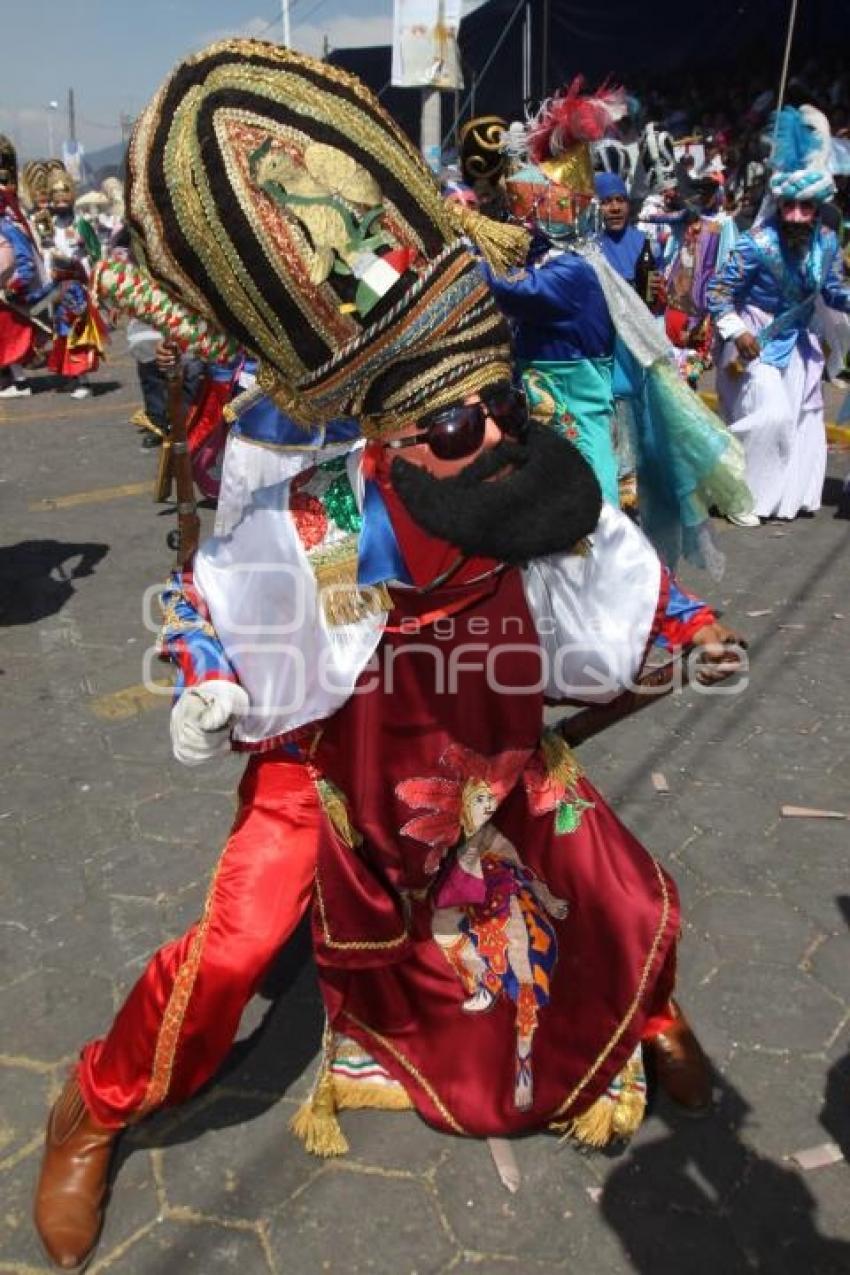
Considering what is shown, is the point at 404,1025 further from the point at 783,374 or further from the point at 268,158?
the point at 783,374

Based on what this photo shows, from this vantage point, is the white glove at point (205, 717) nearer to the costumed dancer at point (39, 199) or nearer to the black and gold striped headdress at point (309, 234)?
the black and gold striped headdress at point (309, 234)

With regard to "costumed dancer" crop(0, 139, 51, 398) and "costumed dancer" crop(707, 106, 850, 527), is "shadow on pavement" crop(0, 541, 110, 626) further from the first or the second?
"costumed dancer" crop(707, 106, 850, 527)

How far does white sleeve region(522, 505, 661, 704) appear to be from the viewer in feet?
7.29

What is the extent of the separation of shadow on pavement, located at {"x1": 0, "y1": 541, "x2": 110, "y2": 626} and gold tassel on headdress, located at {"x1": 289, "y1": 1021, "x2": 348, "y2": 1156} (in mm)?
3818

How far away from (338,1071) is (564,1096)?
55 cm

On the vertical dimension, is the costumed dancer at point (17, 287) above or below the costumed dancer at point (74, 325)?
above

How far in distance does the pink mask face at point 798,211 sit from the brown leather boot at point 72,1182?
5905mm

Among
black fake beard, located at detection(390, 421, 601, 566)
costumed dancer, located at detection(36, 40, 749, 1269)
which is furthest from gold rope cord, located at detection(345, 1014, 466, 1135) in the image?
black fake beard, located at detection(390, 421, 601, 566)

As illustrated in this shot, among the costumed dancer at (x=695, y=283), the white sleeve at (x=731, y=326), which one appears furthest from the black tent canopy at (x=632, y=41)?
the white sleeve at (x=731, y=326)

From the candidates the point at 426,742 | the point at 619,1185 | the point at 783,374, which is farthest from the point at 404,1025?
the point at 783,374

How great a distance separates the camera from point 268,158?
1709mm

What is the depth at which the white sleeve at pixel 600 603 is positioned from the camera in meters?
2.22

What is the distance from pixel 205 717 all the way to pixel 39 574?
4.77 m

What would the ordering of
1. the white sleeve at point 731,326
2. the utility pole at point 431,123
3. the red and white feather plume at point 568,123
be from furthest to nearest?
the utility pole at point 431,123
the white sleeve at point 731,326
the red and white feather plume at point 568,123
